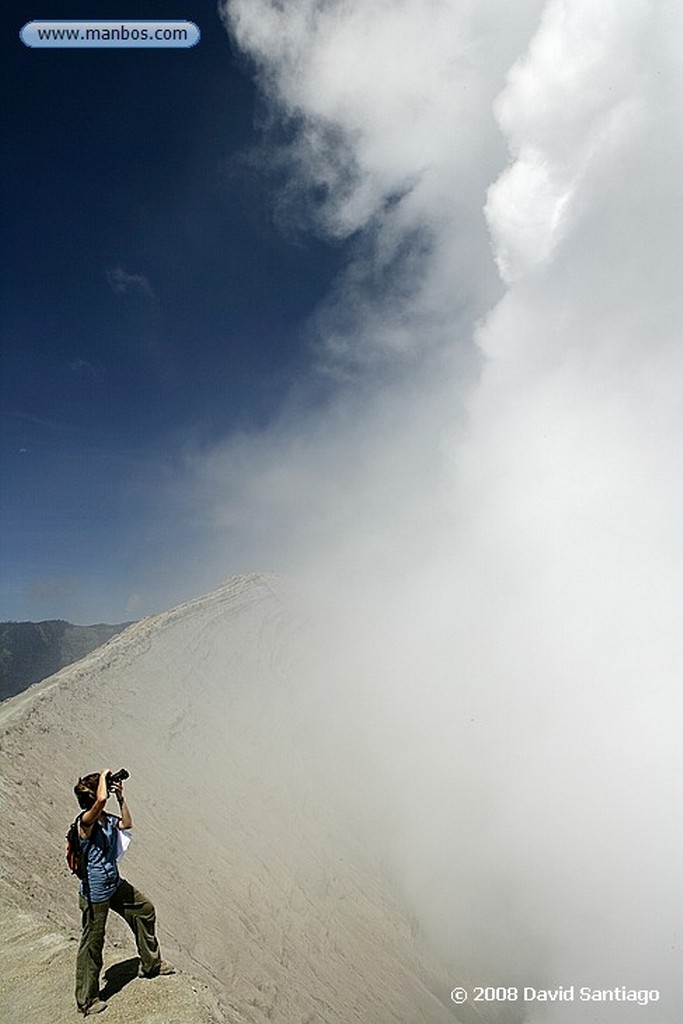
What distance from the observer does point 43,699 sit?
2925 cm

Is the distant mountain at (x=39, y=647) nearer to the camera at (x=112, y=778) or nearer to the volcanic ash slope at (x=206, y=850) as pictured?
the volcanic ash slope at (x=206, y=850)

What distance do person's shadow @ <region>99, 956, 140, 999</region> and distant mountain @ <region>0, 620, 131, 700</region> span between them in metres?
125

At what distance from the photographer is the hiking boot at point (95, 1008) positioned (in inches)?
312

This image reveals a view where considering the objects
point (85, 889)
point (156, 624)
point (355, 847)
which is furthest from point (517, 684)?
point (85, 889)

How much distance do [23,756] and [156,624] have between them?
19371 mm

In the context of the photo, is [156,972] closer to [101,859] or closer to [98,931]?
[98,931]

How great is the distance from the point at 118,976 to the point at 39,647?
156m

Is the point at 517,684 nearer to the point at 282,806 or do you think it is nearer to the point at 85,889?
the point at 282,806

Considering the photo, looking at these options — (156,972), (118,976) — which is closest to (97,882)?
(156,972)

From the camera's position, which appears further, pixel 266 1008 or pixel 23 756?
pixel 23 756

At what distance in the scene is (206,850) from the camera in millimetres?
27234

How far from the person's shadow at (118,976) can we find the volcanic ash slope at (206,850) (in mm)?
53

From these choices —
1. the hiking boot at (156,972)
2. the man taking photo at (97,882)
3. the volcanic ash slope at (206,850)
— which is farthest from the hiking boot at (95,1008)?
the hiking boot at (156,972)

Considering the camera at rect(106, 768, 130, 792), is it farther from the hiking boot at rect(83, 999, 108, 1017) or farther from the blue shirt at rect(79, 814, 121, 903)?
the hiking boot at rect(83, 999, 108, 1017)
